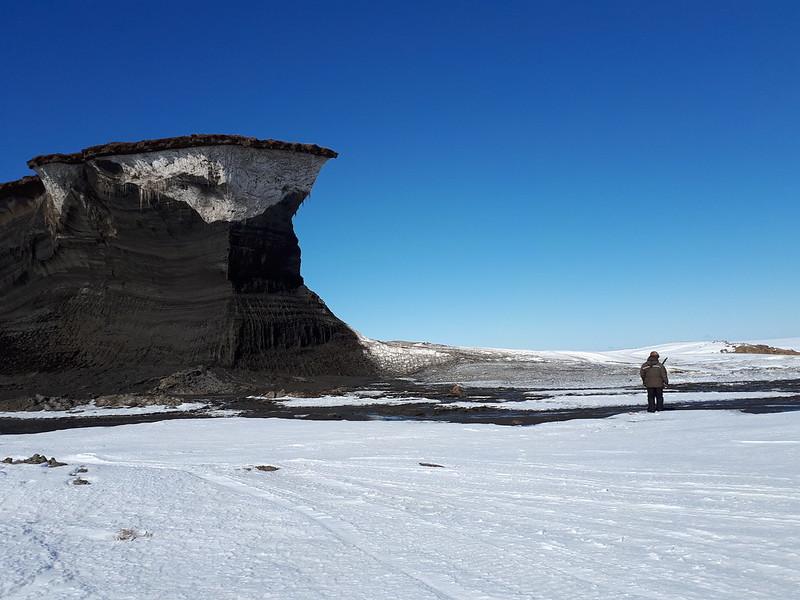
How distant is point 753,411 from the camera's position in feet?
41.1

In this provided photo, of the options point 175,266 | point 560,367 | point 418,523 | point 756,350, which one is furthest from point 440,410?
point 756,350

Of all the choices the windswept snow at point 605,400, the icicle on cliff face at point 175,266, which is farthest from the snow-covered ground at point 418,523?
the icicle on cliff face at point 175,266

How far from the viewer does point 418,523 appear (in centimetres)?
464

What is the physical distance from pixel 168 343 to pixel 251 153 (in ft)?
26.7

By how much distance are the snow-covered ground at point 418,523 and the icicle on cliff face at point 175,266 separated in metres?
18.8

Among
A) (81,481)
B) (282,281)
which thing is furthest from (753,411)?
(282,281)

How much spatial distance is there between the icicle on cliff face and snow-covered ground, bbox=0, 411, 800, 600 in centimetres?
1882

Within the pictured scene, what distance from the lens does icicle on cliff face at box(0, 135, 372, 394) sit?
2708 centimetres

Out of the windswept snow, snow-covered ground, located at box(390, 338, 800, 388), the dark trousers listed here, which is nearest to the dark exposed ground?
the windswept snow

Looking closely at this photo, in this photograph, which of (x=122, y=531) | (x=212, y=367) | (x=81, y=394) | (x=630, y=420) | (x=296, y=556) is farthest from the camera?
(x=212, y=367)

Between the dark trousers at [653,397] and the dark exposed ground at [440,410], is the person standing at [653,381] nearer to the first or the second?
the dark trousers at [653,397]

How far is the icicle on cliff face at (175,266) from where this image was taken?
27078mm

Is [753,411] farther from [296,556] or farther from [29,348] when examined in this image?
[29,348]

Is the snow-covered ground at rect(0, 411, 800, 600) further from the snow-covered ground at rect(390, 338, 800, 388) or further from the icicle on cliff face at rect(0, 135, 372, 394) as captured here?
the icicle on cliff face at rect(0, 135, 372, 394)
